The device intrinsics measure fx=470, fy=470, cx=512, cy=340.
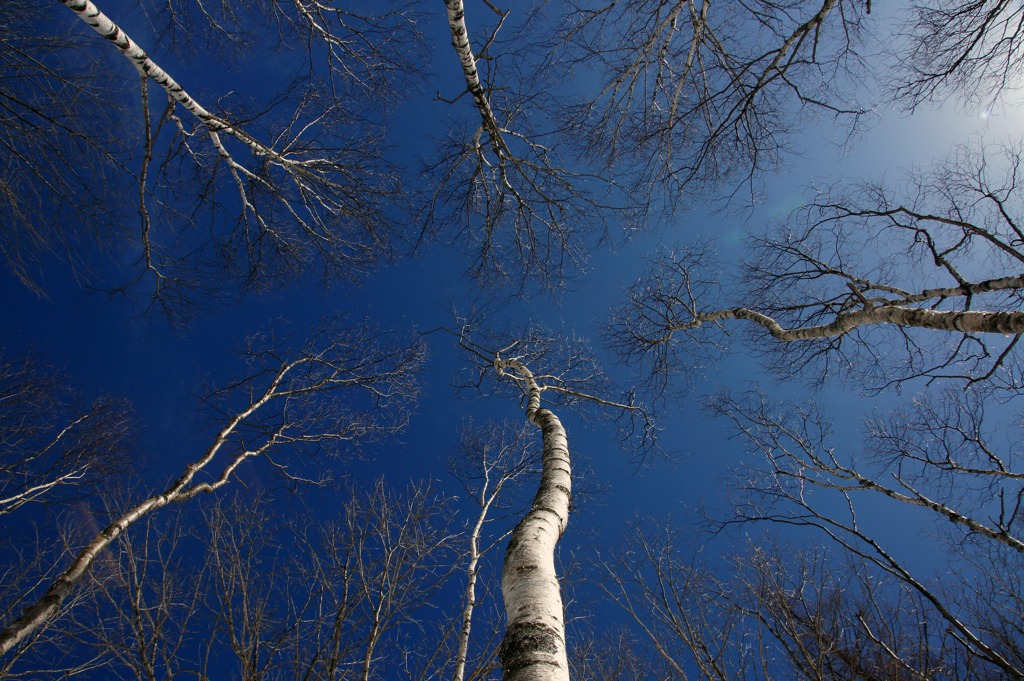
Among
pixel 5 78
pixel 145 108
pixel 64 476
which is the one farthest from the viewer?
pixel 64 476

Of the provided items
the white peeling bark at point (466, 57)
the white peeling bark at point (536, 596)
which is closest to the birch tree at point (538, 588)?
the white peeling bark at point (536, 596)

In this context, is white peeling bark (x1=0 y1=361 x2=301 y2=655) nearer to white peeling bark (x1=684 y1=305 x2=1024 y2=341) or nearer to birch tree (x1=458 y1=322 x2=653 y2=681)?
birch tree (x1=458 y1=322 x2=653 y2=681)

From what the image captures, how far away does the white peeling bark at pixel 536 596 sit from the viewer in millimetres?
2004

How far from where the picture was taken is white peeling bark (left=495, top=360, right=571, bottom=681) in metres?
2.00

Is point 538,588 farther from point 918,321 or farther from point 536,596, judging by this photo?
point 918,321

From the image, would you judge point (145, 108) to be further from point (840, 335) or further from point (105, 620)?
point (840, 335)

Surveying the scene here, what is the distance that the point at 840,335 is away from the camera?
18.9 feet

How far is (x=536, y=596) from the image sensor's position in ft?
7.59

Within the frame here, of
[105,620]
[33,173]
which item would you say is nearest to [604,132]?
[33,173]

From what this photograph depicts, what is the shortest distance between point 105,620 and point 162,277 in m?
5.05

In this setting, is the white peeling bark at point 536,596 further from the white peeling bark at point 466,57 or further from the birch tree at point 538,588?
the white peeling bark at point 466,57

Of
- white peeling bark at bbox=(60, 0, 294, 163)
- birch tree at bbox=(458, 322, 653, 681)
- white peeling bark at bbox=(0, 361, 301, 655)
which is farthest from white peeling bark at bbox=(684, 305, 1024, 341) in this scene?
white peeling bark at bbox=(0, 361, 301, 655)

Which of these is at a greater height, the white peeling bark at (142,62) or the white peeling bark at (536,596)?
the white peeling bark at (142,62)

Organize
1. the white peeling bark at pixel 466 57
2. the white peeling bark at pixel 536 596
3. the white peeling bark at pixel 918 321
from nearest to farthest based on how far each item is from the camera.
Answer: the white peeling bark at pixel 536 596 < the white peeling bark at pixel 466 57 < the white peeling bark at pixel 918 321
